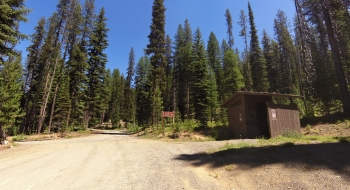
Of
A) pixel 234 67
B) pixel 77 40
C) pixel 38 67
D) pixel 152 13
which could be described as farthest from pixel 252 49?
pixel 38 67

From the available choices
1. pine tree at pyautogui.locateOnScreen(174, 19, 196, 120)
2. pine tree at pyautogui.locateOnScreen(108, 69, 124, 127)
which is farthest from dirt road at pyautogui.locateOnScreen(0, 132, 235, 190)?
pine tree at pyautogui.locateOnScreen(108, 69, 124, 127)

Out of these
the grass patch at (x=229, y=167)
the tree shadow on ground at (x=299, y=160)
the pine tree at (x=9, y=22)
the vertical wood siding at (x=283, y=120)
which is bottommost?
the grass patch at (x=229, y=167)

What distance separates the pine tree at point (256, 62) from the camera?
120 feet

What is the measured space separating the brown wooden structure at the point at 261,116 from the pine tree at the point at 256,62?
871 inches

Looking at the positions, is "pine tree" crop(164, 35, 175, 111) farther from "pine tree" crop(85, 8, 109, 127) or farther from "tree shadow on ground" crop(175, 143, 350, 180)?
"tree shadow on ground" crop(175, 143, 350, 180)

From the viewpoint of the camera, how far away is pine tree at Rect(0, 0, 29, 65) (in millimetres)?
12040

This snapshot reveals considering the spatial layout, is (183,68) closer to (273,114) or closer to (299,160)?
(273,114)

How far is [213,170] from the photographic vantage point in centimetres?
589

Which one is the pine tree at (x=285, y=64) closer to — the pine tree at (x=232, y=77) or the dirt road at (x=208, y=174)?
the pine tree at (x=232, y=77)

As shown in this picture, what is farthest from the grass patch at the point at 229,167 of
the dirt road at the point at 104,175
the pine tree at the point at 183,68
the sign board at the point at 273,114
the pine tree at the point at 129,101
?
the pine tree at the point at 129,101

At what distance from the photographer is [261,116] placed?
15672 millimetres

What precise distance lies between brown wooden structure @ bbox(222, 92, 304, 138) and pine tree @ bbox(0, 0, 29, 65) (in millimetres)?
16780

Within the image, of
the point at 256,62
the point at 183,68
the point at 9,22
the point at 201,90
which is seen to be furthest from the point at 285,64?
the point at 9,22

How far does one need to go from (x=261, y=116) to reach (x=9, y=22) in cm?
2024
